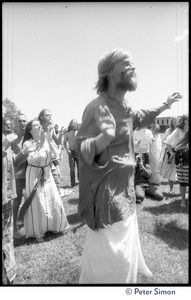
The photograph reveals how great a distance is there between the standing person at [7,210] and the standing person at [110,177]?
708 mm

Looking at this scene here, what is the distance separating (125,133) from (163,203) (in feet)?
11.7

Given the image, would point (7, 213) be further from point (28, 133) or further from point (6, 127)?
point (28, 133)

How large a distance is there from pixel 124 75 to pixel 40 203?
2.31 meters

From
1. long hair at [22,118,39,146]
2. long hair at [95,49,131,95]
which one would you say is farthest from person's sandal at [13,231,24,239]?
long hair at [95,49,131,95]

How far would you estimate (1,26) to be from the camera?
2.27 m

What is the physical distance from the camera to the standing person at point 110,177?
1914 mm

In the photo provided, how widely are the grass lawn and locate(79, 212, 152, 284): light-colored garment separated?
0.33 meters

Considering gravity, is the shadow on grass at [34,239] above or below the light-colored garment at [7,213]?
below

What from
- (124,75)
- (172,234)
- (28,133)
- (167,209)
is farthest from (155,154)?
(124,75)

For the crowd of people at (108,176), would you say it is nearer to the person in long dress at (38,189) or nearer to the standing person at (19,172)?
the person in long dress at (38,189)

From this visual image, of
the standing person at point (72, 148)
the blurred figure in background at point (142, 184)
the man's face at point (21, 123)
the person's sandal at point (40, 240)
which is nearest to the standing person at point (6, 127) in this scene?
the man's face at point (21, 123)

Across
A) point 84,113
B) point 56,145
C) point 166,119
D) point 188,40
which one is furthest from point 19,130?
point 166,119
